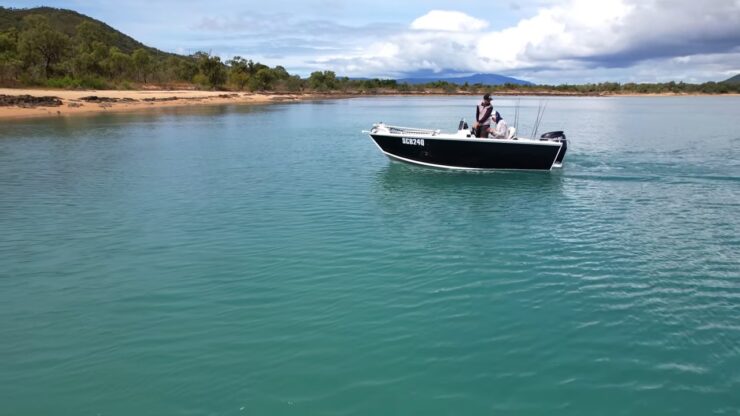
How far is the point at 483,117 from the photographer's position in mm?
20094

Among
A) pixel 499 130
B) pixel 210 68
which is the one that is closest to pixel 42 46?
pixel 210 68

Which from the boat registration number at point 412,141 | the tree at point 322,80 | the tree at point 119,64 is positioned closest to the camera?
the boat registration number at point 412,141

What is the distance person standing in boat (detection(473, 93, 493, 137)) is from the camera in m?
19.9

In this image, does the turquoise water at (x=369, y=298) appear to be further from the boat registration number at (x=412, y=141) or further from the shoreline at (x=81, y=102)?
the shoreline at (x=81, y=102)

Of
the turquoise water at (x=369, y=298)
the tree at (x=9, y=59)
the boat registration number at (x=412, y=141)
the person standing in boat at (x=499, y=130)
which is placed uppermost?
the tree at (x=9, y=59)

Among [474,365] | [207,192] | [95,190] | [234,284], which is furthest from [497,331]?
[95,190]

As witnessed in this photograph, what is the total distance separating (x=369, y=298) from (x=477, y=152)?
13292 millimetres

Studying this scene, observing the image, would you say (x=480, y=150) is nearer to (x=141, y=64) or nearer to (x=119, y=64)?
(x=119, y=64)

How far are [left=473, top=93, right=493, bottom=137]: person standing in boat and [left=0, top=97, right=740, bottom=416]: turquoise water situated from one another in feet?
9.45

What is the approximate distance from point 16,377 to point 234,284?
3541 millimetres

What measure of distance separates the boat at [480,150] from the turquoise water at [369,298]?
2264mm

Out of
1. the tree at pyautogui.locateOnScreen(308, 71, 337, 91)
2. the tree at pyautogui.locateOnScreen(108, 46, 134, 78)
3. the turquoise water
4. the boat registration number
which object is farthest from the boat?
the tree at pyautogui.locateOnScreen(308, 71, 337, 91)

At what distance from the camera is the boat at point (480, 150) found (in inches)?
803

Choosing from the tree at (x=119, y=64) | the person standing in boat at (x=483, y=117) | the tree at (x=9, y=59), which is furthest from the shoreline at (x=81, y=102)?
the person standing in boat at (x=483, y=117)
